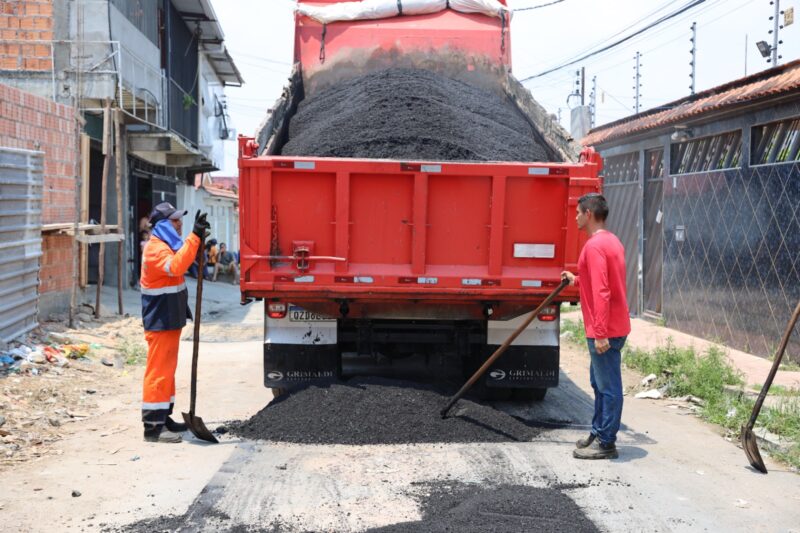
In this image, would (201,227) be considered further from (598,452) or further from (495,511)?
(598,452)

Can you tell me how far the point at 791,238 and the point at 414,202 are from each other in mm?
5037

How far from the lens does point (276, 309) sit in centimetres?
636

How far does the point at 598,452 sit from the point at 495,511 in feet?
4.53

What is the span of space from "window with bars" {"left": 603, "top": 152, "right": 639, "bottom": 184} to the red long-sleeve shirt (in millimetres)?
9076

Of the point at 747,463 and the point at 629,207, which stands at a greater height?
the point at 629,207

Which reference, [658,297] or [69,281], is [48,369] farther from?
[658,297]

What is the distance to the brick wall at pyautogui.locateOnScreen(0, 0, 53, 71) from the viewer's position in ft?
43.1

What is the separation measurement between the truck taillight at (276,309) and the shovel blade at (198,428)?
40.2 inches

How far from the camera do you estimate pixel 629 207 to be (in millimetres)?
14352

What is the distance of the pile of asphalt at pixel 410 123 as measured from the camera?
669 centimetres

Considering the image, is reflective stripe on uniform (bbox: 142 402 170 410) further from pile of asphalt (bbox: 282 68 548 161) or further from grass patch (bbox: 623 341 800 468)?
grass patch (bbox: 623 341 800 468)

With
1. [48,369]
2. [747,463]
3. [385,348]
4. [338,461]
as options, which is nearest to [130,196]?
[48,369]

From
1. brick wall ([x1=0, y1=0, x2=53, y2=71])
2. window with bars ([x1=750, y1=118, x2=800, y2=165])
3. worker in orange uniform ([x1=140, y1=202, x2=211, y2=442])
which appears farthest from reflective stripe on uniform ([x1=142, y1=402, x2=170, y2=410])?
brick wall ([x1=0, y1=0, x2=53, y2=71])

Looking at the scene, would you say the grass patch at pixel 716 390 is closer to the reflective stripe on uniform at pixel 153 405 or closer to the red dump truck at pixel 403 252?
the red dump truck at pixel 403 252
